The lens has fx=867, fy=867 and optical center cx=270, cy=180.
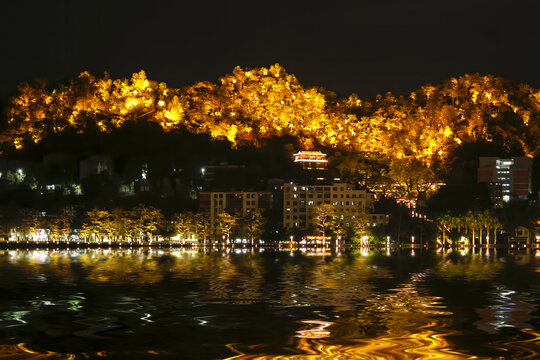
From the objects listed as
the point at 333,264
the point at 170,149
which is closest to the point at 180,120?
the point at 170,149

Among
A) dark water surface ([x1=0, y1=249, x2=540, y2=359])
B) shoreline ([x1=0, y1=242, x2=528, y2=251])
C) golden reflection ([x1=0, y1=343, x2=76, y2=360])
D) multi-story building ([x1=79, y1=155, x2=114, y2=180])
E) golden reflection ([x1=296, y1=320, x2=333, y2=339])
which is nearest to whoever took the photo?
golden reflection ([x1=0, y1=343, x2=76, y2=360])

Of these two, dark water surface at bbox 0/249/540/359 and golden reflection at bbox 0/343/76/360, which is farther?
dark water surface at bbox 0/249/540/359

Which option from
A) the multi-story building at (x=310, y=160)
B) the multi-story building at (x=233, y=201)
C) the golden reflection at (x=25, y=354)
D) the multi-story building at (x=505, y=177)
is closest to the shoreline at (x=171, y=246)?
the multi-story building at (x=233, y=201)

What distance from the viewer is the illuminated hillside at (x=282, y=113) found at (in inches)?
5295

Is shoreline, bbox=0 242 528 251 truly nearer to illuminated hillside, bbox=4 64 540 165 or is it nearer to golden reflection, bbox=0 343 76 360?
illuminated hillside, bbox=4 64 540 165

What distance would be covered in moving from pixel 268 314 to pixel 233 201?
Result: 86.0 meters

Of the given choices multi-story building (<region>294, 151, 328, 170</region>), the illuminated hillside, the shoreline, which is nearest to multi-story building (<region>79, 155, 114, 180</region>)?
the illuminated hillside

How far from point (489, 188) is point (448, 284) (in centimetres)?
8229

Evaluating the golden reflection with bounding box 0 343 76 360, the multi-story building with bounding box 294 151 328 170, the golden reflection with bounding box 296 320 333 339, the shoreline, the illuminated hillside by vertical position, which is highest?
the illuminated hillside

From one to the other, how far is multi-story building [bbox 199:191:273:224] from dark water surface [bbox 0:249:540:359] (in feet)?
185

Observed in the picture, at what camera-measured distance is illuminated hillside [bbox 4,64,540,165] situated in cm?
13450

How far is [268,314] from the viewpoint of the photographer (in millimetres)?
32375

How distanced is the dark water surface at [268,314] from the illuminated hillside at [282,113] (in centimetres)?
7638

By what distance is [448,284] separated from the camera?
49.2m
